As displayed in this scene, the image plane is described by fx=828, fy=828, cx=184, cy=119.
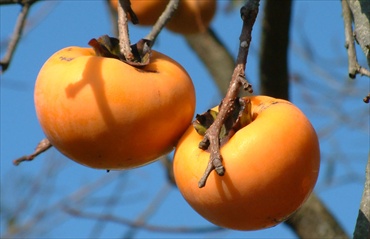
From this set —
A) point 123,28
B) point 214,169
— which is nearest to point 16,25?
point 123,28

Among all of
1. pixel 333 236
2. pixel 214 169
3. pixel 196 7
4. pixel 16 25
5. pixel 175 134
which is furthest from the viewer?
pixel 333 236

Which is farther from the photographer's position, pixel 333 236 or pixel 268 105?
pixel 333 236

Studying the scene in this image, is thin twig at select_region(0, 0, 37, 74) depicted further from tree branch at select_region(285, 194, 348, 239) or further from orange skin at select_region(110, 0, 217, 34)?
tree branch at select_region(285, 194, 348, 239)

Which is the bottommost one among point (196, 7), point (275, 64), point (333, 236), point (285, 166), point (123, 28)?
point (333, 236)

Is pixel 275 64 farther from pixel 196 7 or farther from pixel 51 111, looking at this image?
pixel 51 111

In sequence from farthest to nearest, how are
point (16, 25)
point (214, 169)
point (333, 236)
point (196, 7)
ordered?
point (333, 236) → point (196, 7) → point (16, 25) → point (214, 169)

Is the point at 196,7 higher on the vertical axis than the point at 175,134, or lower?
lower

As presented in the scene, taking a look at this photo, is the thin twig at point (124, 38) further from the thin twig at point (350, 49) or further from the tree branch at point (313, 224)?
the tree branch at point (313, 224)
